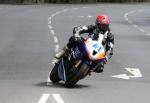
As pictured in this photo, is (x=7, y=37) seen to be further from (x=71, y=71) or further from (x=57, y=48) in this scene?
(x=71, y=71)

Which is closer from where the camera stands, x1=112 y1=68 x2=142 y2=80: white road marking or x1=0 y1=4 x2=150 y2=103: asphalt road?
x1=0 y1=4 x2=150 y2=103: asphalt road

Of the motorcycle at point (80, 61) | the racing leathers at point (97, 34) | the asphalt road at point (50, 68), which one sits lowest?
the asphalt road at point (50, 68)

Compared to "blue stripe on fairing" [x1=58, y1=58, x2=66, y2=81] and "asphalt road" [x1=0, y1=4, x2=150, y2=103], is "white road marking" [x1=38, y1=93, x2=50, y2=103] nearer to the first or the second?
"asphalt road" [x1=0, y1=4, x2=150, y2=103]

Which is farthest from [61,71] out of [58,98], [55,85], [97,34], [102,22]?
[58,98]

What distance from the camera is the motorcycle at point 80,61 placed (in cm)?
1495

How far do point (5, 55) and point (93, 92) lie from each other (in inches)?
306

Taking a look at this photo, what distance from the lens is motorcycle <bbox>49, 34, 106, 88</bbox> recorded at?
589 inches

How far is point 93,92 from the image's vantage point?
1443cm

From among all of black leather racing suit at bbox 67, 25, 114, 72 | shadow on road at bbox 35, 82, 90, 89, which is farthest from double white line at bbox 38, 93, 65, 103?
black leather racing suit at bbox 67, 25, 114, 72

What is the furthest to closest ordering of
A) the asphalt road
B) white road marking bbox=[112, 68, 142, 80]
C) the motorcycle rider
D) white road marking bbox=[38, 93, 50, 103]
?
1. white road marking bbox=[112, 68, 142, 80]
2. the motorcycle rider
3. the asphalt road
4. white road marking bbox=[38, 93, 50, 103]

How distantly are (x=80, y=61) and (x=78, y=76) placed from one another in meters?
0.38

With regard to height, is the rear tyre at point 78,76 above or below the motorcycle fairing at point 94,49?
below

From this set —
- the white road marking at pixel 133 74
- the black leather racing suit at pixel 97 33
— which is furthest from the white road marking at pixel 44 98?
the white road marking at pixel 133 74

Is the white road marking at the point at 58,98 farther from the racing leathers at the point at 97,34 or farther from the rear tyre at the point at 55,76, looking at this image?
the racing leathers at the point at 97,34
